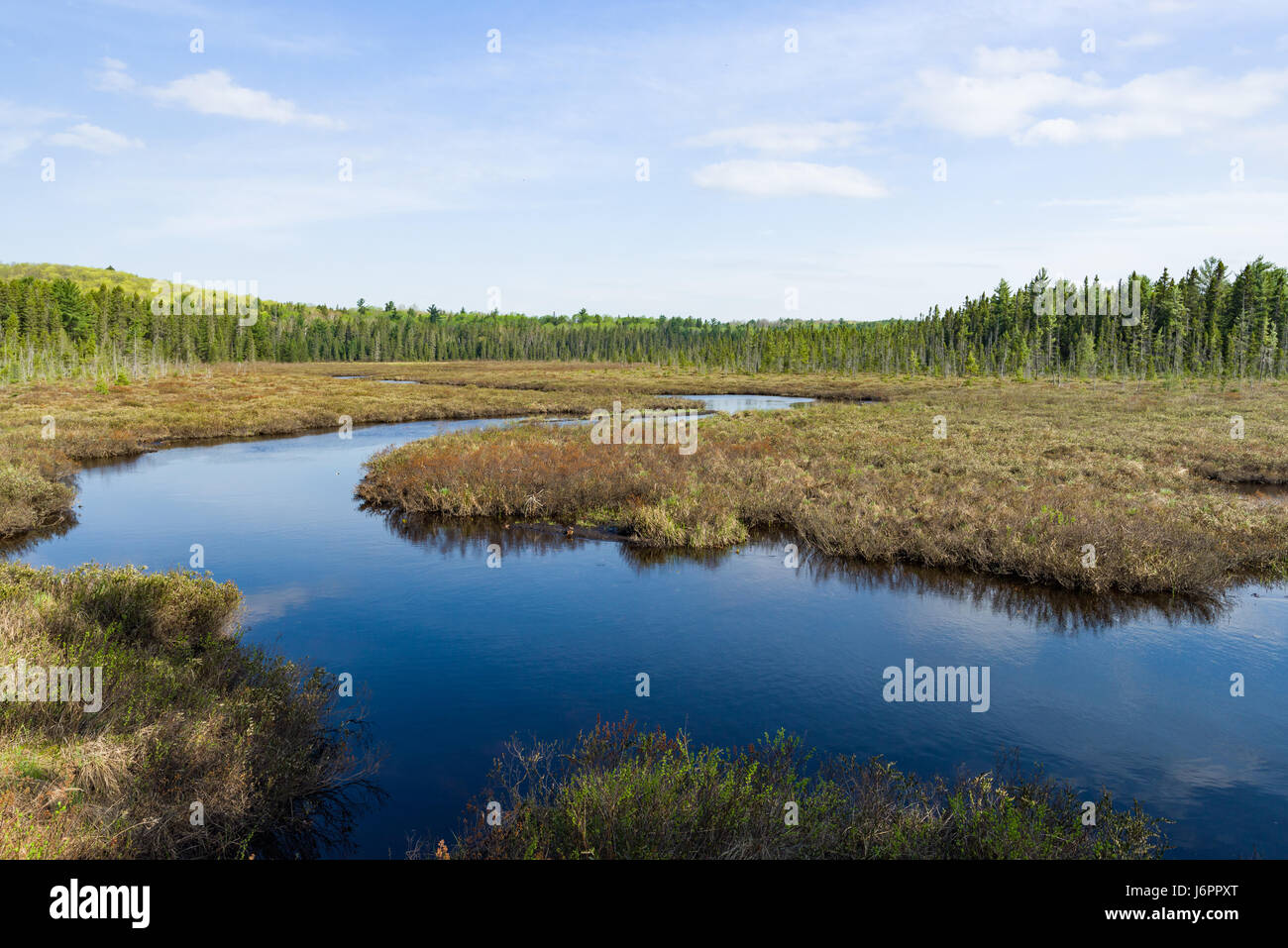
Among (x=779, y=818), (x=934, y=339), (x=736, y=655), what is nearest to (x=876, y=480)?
(x=736, y=655)

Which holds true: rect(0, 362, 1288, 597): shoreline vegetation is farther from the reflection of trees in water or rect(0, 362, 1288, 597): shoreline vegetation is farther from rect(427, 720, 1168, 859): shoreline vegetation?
rect(427, 720, 1168, 859): shoreline vegetation

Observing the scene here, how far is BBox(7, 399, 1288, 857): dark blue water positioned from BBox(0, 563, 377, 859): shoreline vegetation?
2.76 feet

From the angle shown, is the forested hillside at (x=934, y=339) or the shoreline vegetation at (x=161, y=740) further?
the forested hillside at (x=934, y=339)

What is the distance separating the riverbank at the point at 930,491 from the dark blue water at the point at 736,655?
3.65ft

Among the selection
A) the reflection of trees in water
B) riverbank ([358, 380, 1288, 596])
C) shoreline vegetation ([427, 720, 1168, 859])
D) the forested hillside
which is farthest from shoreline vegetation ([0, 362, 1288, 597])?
the forested hillside

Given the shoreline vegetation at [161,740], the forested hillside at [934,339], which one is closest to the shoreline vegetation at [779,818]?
the shoreline vegetation at [161,740]

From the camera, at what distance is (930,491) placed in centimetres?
2241

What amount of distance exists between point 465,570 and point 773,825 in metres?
12.5

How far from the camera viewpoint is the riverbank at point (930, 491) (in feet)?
55.3

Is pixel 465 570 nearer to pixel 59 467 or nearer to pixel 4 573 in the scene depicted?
pixel 4 573

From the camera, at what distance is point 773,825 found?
6785 millimetres

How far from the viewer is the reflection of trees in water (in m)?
14.6

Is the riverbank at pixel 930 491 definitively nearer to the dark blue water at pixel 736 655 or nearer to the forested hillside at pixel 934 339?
the dark blue water at pixel 736 655
